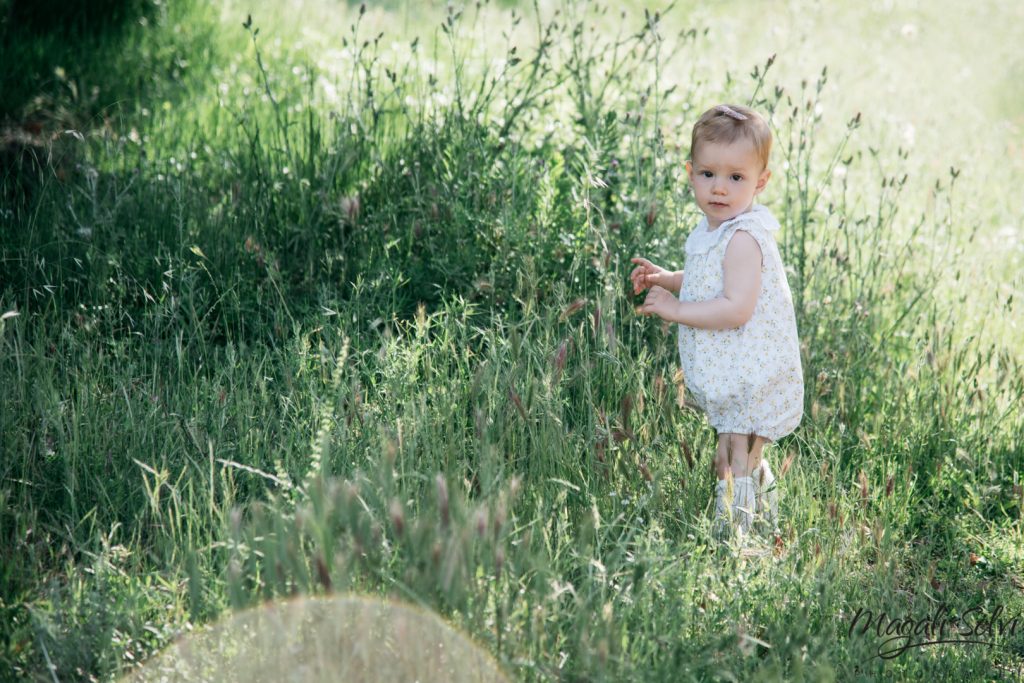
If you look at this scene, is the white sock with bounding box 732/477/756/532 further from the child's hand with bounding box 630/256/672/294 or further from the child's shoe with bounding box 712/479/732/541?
the child's hand with bounding box 630/256/672/294

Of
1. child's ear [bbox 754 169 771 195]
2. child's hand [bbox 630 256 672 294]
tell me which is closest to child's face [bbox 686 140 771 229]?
child's ear [bbox 754 169 771 195]

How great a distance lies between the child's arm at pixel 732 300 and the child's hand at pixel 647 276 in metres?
0.22

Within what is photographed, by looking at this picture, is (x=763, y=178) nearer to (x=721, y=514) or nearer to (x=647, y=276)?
(x=647, y=276)

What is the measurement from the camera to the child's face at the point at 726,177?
3004mm

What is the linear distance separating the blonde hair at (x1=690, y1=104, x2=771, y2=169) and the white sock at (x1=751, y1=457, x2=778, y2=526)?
0.93m

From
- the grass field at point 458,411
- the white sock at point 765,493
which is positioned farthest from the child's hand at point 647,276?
the white sock at point 765,493

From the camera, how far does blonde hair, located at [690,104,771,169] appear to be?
2992 millimetres

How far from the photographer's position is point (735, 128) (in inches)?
118

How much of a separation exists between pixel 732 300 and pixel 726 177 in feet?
1.22

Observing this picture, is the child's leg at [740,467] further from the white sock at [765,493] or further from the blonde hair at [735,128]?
the blonde hair at [735,128]

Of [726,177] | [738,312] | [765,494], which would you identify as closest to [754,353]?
[738,312]

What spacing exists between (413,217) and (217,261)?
0.76m

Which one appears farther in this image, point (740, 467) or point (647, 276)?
point (647, 276)

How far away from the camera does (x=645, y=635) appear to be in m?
2.26
